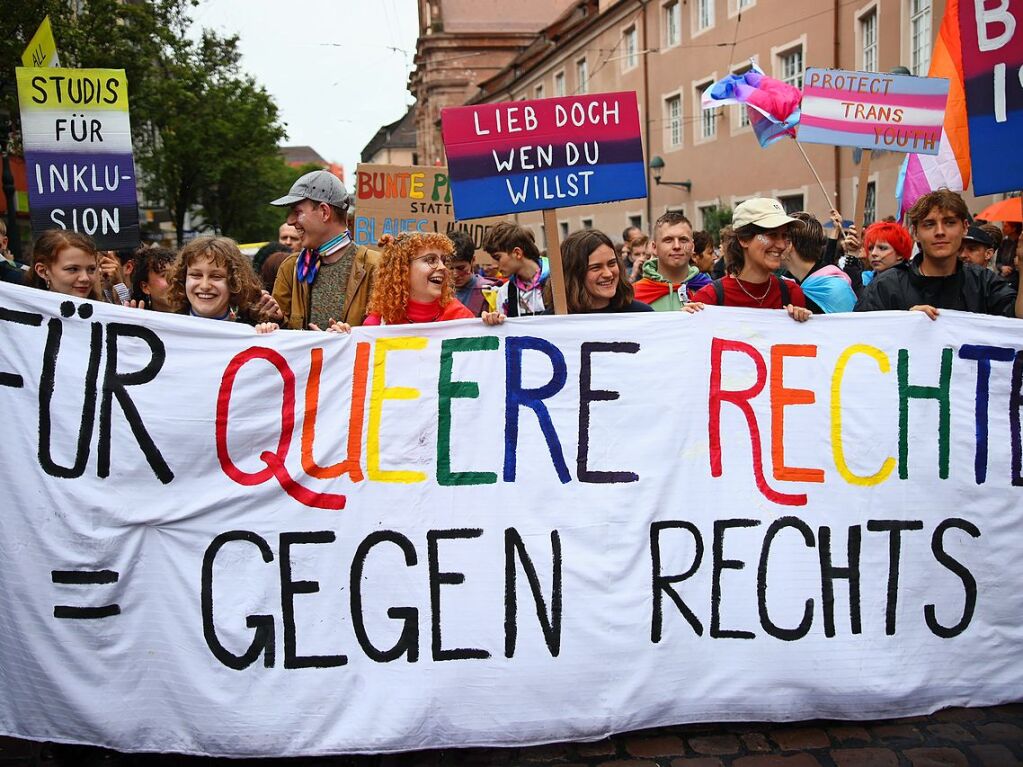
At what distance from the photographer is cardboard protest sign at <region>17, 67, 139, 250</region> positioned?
539 cm

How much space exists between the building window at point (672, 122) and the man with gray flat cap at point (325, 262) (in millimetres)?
23730

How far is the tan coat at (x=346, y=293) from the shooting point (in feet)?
15.0

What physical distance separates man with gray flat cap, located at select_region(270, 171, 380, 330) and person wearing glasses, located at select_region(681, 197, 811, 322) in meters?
1.52

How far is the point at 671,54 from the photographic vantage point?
2705 cm

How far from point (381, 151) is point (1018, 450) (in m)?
100

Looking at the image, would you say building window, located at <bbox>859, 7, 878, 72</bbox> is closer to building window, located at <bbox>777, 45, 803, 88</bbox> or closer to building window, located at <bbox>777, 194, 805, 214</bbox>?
building window, located at <bbox>777, 45, 803, 88</bbox>

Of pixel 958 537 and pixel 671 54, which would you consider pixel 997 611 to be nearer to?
pixel 958 537

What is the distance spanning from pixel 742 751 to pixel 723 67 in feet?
75.5

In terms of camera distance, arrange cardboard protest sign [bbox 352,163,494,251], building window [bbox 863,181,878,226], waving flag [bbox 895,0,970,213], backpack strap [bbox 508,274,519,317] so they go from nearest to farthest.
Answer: backpack strap [bbox 508,274,519,317] < waving flag [bbox 895,0,970,213] < cardboard protest sign [bbox 352,163,494,251] < building window [bbox 863,181,878,226]

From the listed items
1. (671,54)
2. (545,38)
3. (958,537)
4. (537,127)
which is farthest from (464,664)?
(545,38)

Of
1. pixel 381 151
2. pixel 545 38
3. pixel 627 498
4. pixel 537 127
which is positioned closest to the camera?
pixel 627 498

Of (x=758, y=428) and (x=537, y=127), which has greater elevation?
(x=537, y=127)

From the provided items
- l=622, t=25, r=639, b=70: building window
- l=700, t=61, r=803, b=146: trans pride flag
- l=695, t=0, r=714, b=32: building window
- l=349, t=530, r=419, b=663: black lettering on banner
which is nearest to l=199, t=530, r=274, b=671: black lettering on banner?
l=349, t=530, r=419, b=663: black lettering on banner

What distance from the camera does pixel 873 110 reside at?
595 centimetres
